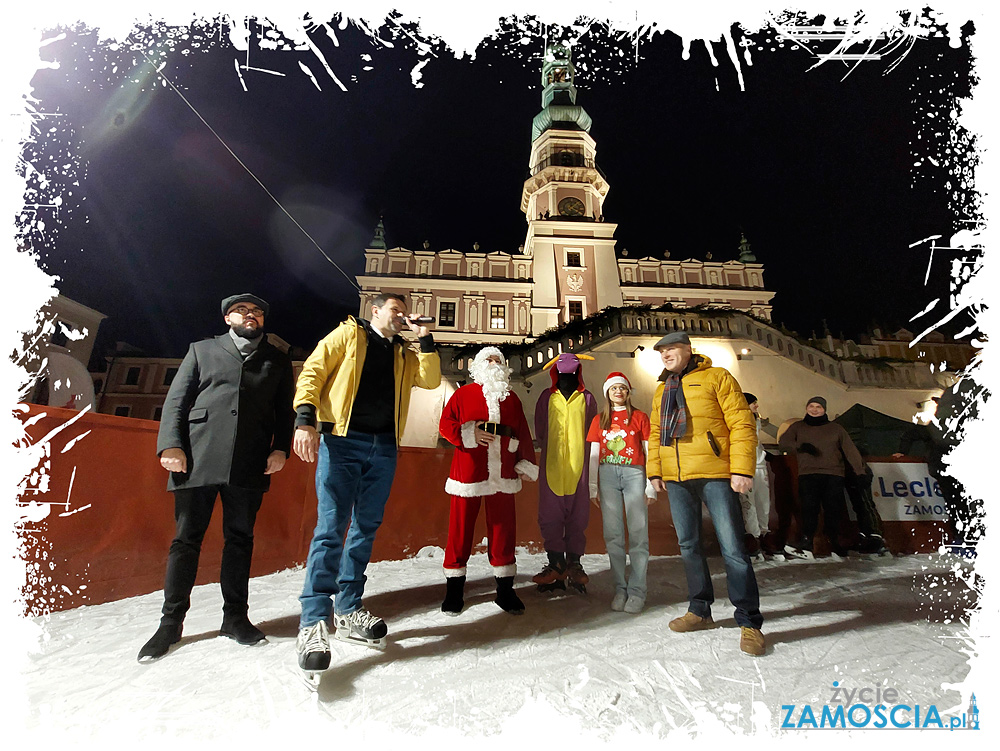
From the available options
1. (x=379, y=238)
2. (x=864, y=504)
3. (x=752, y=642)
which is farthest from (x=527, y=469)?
(x=379, y=238)

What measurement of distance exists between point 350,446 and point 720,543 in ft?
7.08

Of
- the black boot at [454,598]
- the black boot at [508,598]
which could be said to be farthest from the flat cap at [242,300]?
the black boot at [508,598]

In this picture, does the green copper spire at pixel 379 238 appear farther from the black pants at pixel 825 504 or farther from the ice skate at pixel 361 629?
the ice skate at pixel 361 629

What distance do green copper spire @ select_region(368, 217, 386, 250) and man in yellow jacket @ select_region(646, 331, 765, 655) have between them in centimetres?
2144

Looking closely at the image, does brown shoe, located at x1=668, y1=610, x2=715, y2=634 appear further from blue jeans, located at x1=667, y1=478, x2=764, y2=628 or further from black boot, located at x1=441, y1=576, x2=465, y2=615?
black boot, located at x1=441, y1=576, x2=465, y2=615

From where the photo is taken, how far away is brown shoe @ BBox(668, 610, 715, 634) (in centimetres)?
240

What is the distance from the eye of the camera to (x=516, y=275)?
2194 centimetres

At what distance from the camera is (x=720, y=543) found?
233cm

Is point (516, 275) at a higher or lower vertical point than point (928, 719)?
higher

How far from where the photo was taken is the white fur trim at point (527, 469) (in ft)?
9.80

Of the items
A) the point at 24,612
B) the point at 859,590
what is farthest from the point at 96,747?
the point at 859,590

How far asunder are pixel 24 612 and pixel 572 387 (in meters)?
3.35

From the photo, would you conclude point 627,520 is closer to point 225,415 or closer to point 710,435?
point 710,435

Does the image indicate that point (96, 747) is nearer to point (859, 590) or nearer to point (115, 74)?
point (115, 74)
